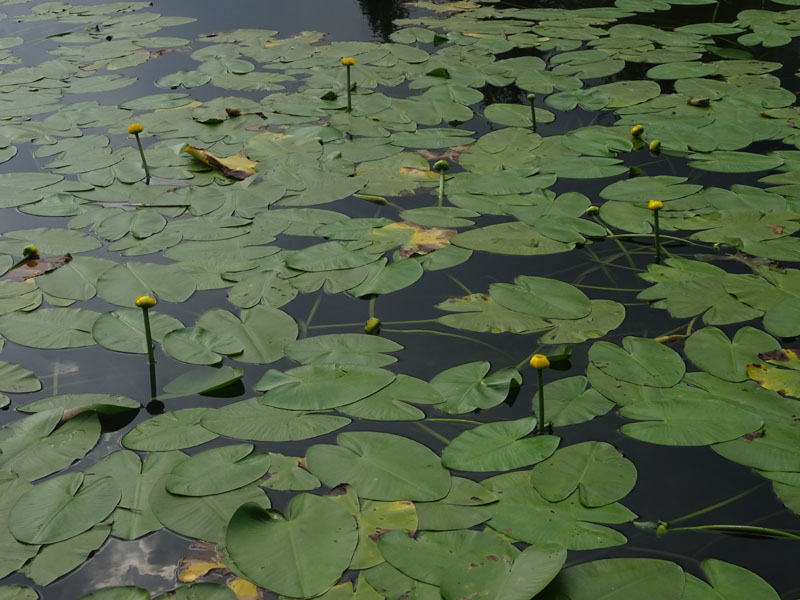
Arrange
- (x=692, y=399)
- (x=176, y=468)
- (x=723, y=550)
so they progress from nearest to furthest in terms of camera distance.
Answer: (x=723, y=550)
(x=176, y=468)
(x=692, y=399)

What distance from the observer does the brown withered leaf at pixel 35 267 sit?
2529 mm

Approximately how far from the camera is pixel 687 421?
179 cm

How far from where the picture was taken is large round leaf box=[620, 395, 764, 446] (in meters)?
1.75

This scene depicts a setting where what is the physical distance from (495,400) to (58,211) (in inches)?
76.8

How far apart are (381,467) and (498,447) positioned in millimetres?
277

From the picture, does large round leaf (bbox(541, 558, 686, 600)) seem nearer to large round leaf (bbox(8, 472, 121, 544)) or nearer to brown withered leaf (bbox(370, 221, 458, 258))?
A: large round leaf (bbox(8, 472, 121, 544))

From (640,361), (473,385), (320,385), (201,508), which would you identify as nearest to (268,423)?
(320,385)

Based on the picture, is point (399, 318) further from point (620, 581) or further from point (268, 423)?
point (620, 581)

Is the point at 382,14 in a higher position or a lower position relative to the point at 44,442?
higher

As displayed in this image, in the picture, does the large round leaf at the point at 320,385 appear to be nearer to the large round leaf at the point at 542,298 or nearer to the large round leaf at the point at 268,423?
the large round leaf at the point at 268,423

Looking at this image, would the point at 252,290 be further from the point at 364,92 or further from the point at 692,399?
the point at 364,92

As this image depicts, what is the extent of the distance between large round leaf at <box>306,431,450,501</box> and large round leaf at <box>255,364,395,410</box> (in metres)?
0.13

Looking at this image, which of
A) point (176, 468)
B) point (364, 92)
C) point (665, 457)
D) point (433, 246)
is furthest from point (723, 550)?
point (364, 92)

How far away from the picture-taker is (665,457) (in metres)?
1.77
